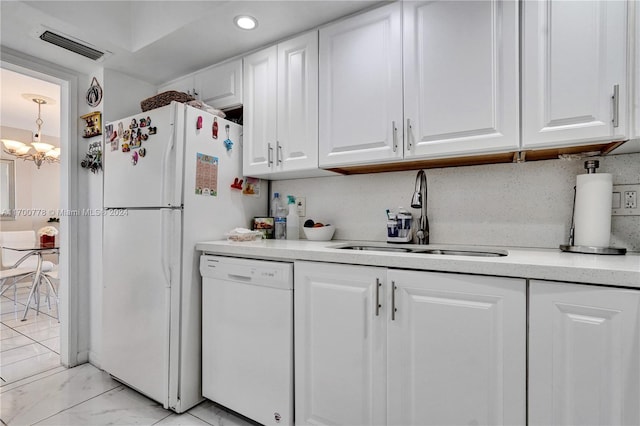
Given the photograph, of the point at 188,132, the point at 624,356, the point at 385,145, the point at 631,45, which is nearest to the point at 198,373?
the point at 188,132

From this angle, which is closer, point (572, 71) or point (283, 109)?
point (572, 71)

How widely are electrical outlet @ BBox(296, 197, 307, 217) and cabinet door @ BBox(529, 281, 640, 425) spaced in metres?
1.49

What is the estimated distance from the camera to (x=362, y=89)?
1.70 meters

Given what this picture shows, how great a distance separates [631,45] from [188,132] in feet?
6.43

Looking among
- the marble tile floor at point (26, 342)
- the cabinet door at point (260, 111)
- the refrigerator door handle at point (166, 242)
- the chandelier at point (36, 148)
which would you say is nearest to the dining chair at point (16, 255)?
the marble tile floor at point (26, 342)

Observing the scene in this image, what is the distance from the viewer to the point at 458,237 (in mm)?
1766

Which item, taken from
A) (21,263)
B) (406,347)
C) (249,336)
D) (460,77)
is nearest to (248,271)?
(249,336)

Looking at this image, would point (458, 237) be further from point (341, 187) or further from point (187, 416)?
point (187, 416)

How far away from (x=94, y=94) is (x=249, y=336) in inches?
83.7

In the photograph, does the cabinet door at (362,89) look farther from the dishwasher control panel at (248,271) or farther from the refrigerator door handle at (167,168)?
the refrigerator door handle at (167,168)

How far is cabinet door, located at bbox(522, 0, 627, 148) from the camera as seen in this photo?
3.91 ft

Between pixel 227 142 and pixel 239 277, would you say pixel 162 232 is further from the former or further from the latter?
pixel 227 142

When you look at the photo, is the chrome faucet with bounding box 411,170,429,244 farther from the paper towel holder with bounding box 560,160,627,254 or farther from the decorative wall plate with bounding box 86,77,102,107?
the decorative wall plate with bounding box 86,77,102,107

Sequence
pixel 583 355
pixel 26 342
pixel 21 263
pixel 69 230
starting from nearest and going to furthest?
pixel 583 355 < pixel 69 230 < pixel 26 342 < pixel 21 263
